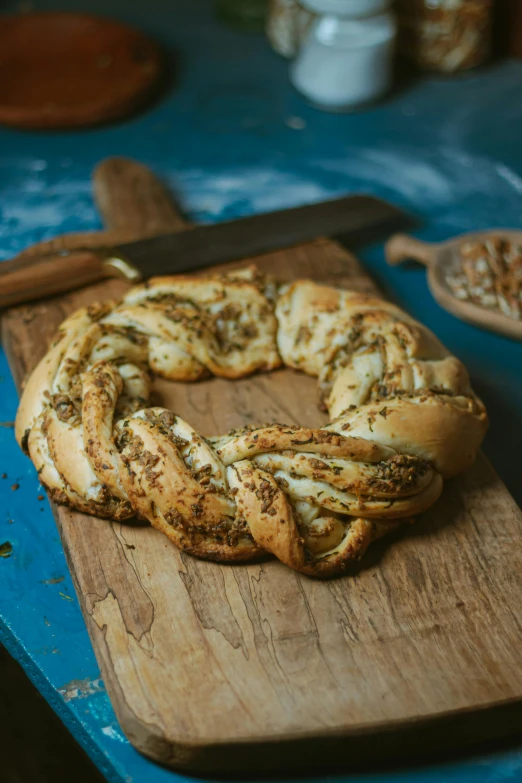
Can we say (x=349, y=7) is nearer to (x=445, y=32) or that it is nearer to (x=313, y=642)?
(x=445, y=32)

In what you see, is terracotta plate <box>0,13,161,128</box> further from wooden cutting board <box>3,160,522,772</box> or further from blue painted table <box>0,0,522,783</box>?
wooden cutting board <box>3,160,522,772</box>

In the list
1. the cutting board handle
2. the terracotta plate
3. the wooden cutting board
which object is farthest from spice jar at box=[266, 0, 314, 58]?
the wooden cutting board

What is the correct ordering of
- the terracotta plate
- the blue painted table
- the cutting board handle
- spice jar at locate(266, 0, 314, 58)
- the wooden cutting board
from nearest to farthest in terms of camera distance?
the wooden cutting board → the blue painted table → the cutting board handle → the terracotta plate → spice jar at locate(266, 0, 314, 58)

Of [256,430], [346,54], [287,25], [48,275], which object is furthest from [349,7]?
[256,430]

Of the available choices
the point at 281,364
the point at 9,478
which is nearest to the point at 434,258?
the point at 281,364

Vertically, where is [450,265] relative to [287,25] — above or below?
below
